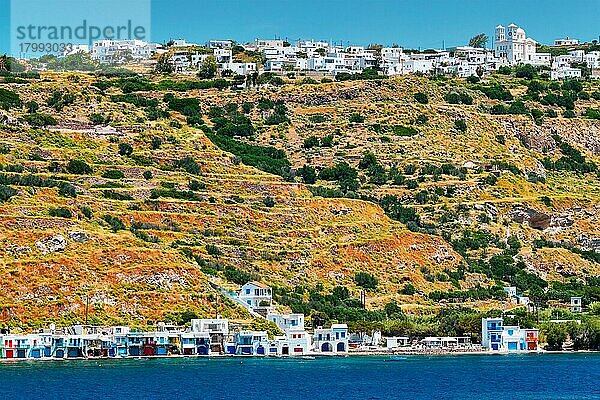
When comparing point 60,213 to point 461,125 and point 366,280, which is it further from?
point 461,125

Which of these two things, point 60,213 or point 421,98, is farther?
point 421,98

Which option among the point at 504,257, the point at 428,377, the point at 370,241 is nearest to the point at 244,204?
the point at 370,241

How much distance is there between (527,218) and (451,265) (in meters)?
14.8

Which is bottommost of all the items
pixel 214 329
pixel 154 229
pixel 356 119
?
pixel 214 329

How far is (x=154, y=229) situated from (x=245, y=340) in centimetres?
1545

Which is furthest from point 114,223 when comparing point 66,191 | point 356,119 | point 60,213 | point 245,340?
point 356,119

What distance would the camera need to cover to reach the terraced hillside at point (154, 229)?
363 ft

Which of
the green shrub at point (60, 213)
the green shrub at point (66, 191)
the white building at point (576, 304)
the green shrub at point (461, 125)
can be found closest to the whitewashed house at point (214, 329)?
the green shrub at point (60, 213)

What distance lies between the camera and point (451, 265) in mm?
130500

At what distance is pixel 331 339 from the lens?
11669 cm

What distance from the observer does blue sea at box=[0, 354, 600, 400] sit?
90.7 meters

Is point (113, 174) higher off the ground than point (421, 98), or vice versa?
point (421, 98)

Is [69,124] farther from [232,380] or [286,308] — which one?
[232,380]

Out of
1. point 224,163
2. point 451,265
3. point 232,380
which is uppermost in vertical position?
point 224,163
